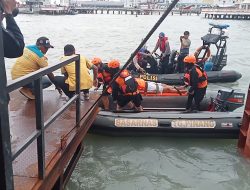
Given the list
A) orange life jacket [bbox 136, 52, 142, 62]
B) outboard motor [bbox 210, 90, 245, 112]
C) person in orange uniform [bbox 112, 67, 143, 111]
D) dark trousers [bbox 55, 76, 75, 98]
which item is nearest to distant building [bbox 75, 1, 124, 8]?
orange life jacket [bbox 136, 52, 142, 62]

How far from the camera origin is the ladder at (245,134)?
19.3 ft

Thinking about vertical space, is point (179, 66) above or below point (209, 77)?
above

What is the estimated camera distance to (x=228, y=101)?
7004 mm

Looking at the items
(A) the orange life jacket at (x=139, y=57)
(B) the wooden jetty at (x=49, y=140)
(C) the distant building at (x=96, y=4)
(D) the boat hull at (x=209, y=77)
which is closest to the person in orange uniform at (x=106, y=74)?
(B) the wooden jetty at (x=49, y=140)

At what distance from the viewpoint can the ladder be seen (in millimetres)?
5891

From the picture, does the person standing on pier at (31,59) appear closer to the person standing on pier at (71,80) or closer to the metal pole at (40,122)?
the person standing on pier at (71,80)

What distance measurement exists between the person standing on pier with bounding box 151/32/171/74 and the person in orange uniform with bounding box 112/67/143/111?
4693 millimetres

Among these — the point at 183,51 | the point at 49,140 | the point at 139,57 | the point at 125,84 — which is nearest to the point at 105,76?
the point at 125,84

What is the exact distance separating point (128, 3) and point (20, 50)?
161206mm

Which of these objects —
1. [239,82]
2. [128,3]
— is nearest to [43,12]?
[128,3]

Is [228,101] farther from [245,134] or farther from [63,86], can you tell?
[63,86]

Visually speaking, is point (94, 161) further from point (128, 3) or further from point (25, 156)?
point (128, 3)

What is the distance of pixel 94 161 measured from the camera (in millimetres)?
5941

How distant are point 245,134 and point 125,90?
96.6 inches
